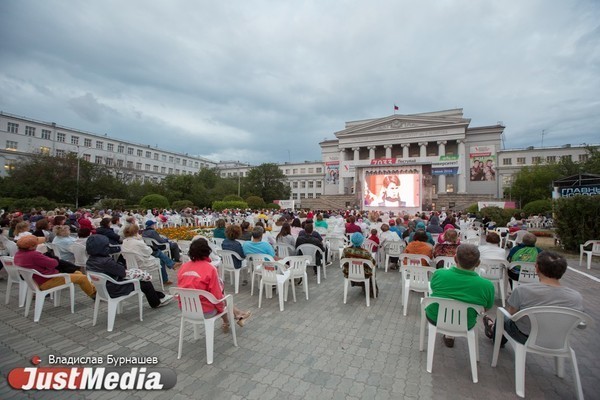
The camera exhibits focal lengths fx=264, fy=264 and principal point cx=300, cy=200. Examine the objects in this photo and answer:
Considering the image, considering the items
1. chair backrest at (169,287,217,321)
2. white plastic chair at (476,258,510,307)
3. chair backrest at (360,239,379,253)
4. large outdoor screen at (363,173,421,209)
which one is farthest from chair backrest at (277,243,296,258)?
large outdoor screen at (363,173,421,209)

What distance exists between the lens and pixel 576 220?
933 centimetres

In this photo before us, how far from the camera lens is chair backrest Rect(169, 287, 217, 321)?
2906mm

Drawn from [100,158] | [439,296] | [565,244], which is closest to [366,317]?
[439,296]

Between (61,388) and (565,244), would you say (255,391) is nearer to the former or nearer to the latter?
(61,388)

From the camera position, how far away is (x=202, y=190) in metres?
40.4

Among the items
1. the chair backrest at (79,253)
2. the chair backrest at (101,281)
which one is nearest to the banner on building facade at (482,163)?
the chair backrest at (79,253)

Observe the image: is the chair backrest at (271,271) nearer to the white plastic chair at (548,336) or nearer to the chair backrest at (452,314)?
the chair backrest at (452,314)

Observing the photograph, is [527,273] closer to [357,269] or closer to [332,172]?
[357,269]

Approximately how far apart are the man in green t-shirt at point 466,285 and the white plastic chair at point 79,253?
6.30 metres

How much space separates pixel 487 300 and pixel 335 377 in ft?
5.73

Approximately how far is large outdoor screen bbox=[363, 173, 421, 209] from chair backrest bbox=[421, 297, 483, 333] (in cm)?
2264

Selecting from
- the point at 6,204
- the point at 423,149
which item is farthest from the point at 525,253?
the point at 423,149

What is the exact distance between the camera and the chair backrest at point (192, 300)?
9.53 feet

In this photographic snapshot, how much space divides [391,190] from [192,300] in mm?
24429
